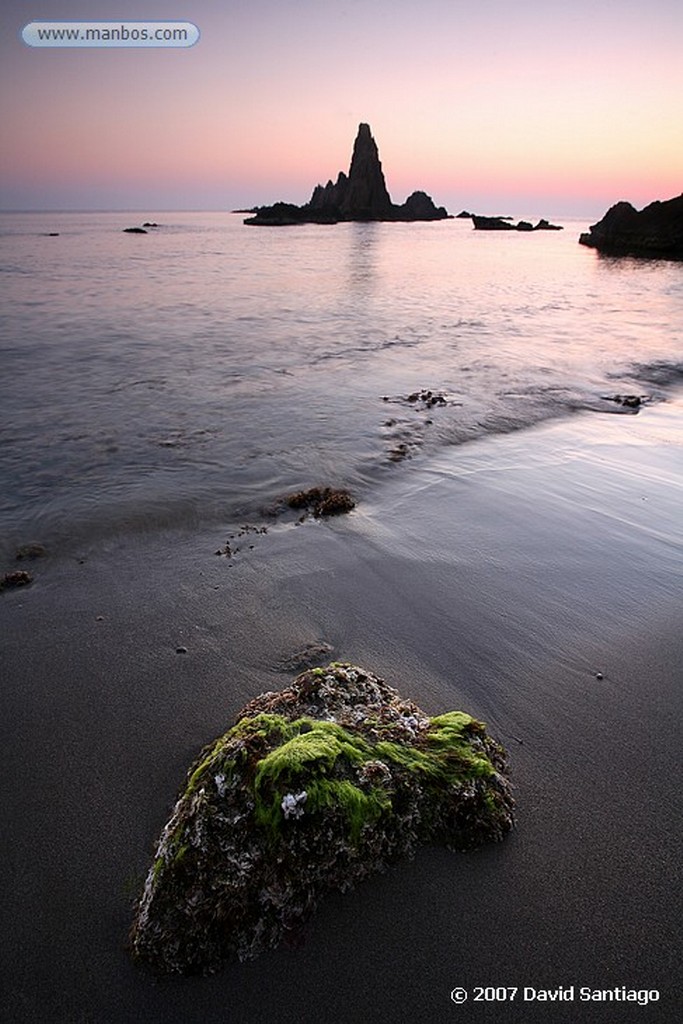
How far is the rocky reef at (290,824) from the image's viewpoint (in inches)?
85.0

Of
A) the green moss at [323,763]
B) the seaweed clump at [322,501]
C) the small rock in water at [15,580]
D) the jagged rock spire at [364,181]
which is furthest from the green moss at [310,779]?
the jagged rock spire at [364,181]

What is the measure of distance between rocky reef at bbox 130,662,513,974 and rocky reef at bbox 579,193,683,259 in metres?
64.9

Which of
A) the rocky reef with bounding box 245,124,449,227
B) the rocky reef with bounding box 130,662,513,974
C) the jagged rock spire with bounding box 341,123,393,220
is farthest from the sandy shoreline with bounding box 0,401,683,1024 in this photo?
the jagged rock spire with bounding box 341,123,393,220

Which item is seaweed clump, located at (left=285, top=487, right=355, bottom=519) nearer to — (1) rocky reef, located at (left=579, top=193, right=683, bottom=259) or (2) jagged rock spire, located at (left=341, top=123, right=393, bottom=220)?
(1) rocky reef, located at (left=579, top=193, right=683, bottom=259)

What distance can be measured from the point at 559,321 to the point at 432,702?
68.4 ft

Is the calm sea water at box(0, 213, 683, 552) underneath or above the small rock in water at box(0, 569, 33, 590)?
underneath

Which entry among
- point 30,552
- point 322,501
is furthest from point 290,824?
point 322,501

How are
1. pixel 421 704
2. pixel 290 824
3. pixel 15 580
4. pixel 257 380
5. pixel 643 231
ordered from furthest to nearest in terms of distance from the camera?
pixel 643 231 < pixel 257 380 < pixel 15 580 < pixel 421 704 < pixel 290 824

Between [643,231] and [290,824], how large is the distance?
72.7 m

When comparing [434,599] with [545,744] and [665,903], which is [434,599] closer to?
[545,744]

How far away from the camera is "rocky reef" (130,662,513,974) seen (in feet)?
7.08

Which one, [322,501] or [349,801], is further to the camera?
[322,501]

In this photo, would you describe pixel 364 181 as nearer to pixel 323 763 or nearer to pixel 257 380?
pixel 257 380

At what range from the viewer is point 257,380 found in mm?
12398
